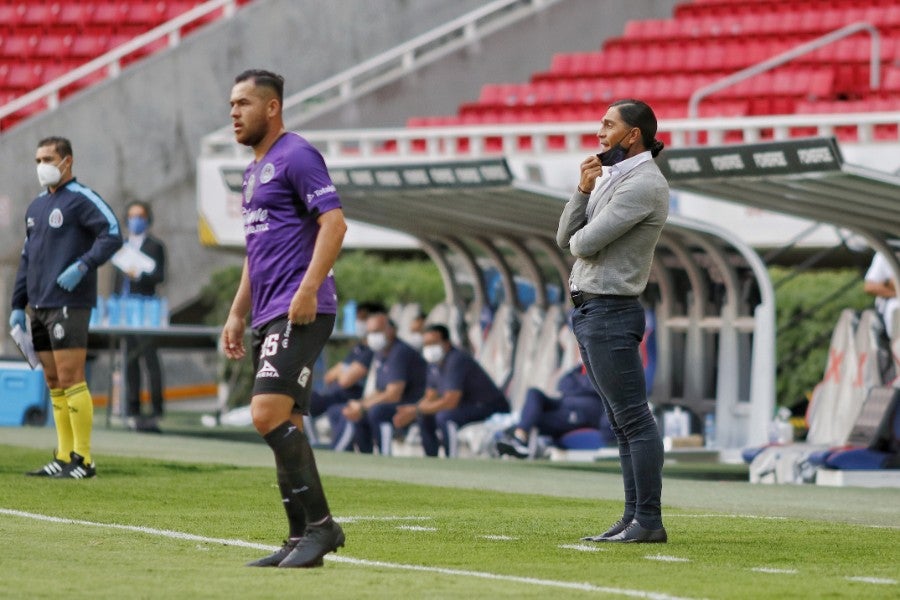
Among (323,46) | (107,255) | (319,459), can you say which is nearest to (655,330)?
(319,459)

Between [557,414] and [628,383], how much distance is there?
852cm

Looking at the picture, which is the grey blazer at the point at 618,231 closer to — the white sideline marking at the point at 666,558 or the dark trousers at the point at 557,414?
the white sideline marking at the point at 666,558

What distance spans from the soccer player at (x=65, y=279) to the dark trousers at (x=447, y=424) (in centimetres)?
530

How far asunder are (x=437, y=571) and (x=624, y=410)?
146cm

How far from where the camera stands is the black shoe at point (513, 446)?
17.0 meters

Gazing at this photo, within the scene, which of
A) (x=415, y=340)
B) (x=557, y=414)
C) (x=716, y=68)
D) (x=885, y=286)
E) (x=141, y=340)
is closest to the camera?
(x=885, y=286)

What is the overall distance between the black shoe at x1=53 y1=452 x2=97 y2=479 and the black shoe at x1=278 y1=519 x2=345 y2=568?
5.05m

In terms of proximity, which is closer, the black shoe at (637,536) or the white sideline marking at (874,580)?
the white sideline marking at (874,580)

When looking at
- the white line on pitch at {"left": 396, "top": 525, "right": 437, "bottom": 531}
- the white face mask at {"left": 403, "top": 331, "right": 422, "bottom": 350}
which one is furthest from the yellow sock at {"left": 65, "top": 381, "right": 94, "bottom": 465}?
the white face mask at {"left": 403, "top": 331, "right": 422, "bottom": 350}

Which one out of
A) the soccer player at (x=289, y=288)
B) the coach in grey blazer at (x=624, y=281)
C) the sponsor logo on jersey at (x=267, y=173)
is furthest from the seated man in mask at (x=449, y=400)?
the sponsor logo on jersey at (x=267, y=173)

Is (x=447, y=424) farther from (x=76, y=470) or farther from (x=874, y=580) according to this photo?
(x=874, y=580)

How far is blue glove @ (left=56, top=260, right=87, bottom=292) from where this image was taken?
12367 mm

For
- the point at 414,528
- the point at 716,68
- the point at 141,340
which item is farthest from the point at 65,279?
the point at 716,68

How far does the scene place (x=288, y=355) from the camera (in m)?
Answer: 7.56
